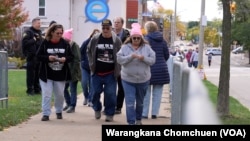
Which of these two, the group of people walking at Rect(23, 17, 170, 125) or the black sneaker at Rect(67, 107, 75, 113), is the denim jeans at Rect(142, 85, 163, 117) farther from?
the black sneaker at Rect(67, 107, 75, 113)

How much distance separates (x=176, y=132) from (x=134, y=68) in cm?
588

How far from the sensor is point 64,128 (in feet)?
31.8

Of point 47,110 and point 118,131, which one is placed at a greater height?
point 118,131

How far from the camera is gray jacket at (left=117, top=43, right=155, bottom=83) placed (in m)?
9.49

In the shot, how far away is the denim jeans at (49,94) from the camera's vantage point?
34.4 feet

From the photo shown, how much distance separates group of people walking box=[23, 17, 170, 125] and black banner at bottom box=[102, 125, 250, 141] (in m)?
5.36

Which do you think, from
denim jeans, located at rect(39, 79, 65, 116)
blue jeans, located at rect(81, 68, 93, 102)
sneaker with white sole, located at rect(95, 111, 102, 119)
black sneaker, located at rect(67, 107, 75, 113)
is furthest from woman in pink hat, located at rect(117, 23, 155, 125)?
blue jeans, located at rect(81, 68, 93, 102)

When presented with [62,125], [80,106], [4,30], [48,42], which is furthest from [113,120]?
[4,30]

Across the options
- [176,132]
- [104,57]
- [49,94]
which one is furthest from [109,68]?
[176,132]

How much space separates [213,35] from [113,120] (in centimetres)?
13384

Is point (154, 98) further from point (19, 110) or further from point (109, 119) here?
point (19, 110)

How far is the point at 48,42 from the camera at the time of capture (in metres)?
10.6

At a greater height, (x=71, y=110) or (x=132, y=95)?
(x=132, y=95)

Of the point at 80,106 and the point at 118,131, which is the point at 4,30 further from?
the point at 118,131
